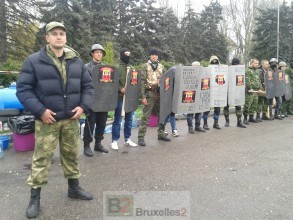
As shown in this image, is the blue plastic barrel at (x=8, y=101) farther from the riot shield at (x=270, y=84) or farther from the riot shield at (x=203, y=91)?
the riot shield at (x=270, y=84)

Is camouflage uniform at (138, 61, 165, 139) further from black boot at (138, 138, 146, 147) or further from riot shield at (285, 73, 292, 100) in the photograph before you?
riot shield at (285, 73, 292, 100)

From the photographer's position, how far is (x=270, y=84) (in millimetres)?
9984

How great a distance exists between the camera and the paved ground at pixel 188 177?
3.52m

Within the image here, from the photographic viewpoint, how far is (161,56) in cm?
2969

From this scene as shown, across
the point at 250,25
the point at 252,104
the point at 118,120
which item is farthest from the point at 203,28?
the point at 118,120

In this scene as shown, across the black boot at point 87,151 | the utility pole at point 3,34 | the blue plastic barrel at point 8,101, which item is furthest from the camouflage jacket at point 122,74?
the utility pole at point 3,34

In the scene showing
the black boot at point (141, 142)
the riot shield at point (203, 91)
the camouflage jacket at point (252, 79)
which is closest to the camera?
the black boot at point (141, 142)

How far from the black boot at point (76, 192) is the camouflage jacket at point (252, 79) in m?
6.86

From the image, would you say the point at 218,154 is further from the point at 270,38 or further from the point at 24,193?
the point at 270,38

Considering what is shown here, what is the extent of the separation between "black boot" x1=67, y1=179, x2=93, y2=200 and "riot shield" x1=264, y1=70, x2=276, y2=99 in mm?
7864

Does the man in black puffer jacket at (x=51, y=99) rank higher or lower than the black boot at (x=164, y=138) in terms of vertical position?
higher

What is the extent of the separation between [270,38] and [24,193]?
88.8 feet

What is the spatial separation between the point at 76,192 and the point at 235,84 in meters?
6.51

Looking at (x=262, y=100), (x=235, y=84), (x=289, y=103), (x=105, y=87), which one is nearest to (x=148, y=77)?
(x=105, y=87)
